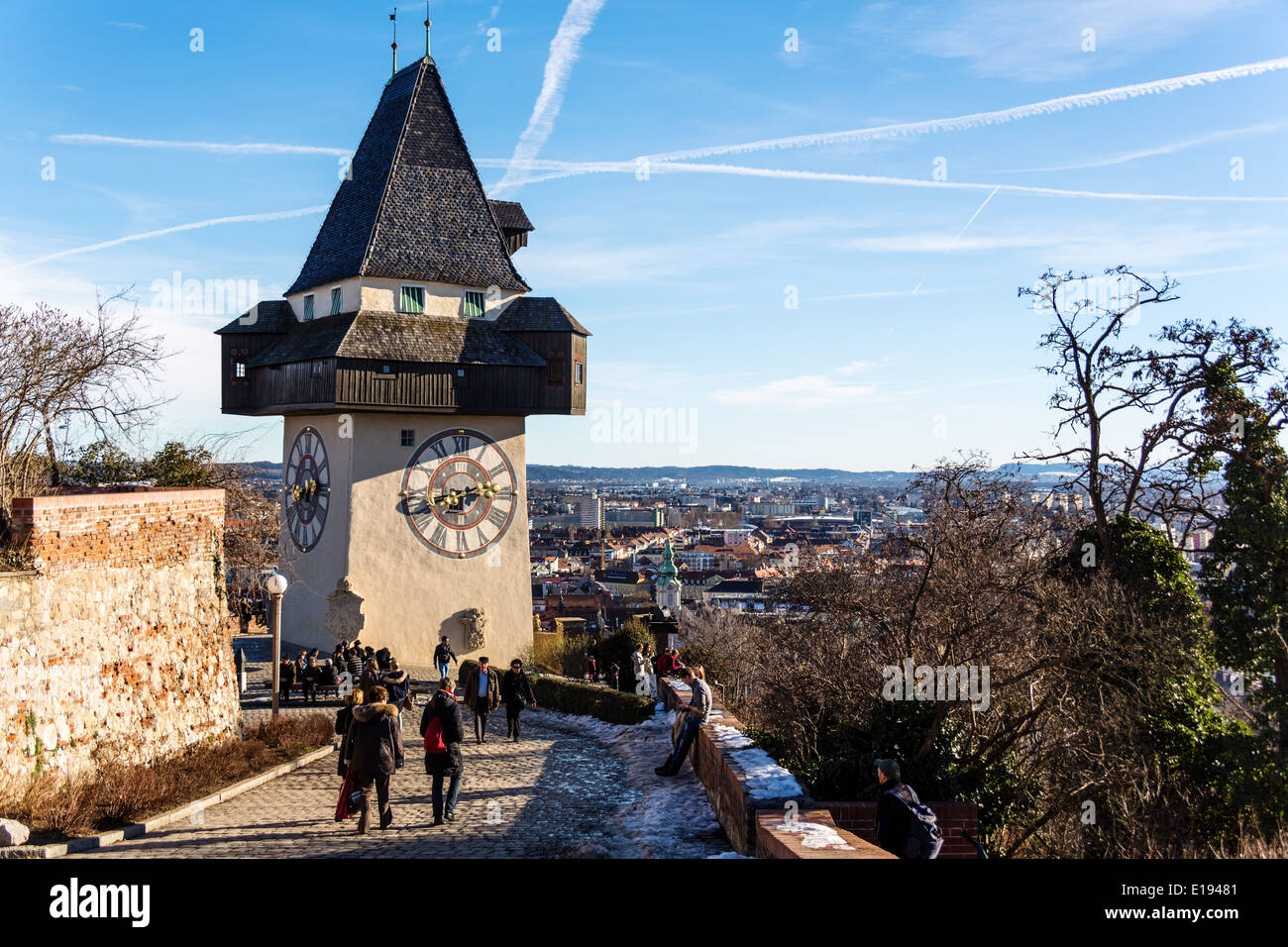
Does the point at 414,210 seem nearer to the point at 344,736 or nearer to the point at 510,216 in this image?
the point at 510,216

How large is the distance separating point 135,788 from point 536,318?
64.9 feet

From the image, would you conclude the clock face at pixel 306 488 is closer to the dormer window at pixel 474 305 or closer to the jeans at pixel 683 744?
the dormer window at pixel 474 305

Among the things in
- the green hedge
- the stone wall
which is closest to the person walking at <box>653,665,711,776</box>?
the green hedge

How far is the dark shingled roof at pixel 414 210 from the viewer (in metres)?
29.3

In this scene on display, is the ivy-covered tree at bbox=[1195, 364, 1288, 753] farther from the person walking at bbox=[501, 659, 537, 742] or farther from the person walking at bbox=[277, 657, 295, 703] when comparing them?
the person walking at bbox=[277, 657, 295, 703]

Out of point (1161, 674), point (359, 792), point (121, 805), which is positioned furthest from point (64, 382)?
point (1161, 674)

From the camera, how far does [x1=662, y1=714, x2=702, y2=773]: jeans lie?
12578mm

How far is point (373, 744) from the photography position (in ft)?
33.7

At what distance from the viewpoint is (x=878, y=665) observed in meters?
12.4

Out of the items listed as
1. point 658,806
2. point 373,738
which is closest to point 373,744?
point 373,738

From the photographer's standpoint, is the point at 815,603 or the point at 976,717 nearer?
the point at 976,717

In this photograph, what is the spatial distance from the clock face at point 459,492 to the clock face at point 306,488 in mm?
2266
